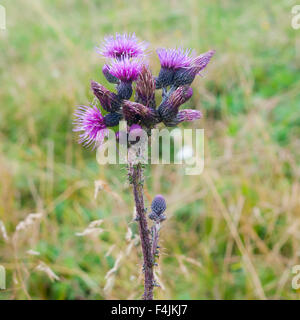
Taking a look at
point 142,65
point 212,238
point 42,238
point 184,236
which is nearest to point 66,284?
point 42,238

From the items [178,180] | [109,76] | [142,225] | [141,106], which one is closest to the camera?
[141,106]

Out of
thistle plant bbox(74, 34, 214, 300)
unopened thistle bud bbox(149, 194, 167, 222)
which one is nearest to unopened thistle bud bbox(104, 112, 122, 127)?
thistle plant bbox(74, 34, 214, 300)

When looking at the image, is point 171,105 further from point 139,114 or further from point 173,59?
point 173,59

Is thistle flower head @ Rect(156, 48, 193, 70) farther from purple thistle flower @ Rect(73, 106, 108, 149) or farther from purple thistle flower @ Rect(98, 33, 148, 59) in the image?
purple thistle flower @ Rect(73, 106, 108, 149)

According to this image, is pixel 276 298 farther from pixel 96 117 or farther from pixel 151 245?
pixel 96 117

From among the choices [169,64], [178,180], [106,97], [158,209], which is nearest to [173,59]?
[169,64]

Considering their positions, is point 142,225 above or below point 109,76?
below

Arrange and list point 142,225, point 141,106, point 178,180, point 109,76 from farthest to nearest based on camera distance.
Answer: point 178,180 < point 109,76 < point 142,225 < point 141,106

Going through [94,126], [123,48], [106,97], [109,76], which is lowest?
[94,126]
